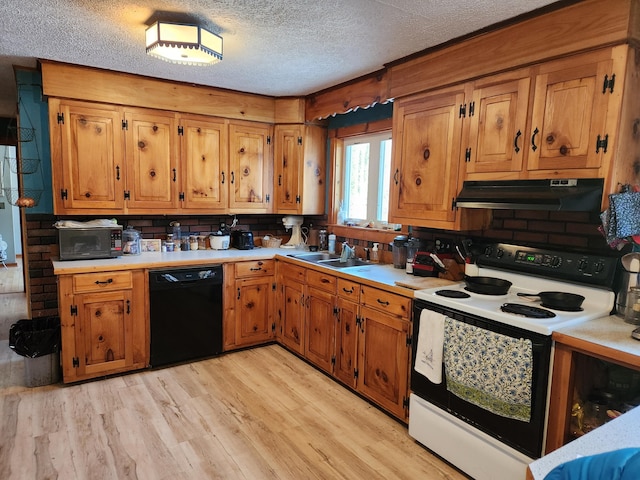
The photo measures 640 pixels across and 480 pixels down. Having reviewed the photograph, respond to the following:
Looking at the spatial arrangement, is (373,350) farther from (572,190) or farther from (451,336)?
(572,190)

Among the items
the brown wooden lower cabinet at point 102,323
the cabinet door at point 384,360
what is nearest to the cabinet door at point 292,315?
the cabinet door at point 384,360

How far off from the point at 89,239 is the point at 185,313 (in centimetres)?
92

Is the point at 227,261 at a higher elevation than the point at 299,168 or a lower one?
lower

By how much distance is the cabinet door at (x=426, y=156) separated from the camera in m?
2.51

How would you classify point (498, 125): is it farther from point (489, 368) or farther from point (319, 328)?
point (319, 328)

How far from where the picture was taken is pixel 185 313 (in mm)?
3312

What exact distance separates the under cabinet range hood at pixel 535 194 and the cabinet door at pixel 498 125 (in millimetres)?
97

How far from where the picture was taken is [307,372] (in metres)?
3.29

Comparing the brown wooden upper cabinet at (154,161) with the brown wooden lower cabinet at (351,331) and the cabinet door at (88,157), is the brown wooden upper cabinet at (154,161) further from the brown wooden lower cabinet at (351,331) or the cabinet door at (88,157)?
the brown wooden lower cabinet at (351,331)

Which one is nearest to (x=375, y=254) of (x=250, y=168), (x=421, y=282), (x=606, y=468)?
(x=421, y=282)

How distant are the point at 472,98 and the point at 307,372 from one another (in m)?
2.30

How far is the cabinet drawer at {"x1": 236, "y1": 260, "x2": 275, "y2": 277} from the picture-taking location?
3.55 metres

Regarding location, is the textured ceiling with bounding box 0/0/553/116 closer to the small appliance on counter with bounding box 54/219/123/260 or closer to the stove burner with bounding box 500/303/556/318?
the small appliance on counter with bounding box 54/219/123/260

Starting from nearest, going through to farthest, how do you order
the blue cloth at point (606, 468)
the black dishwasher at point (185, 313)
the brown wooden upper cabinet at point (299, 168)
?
the blue cloth at point (606, 468) → the black dishwasher at point (185, 313) → the brown wooden upper cabinet at point (299, 168)
